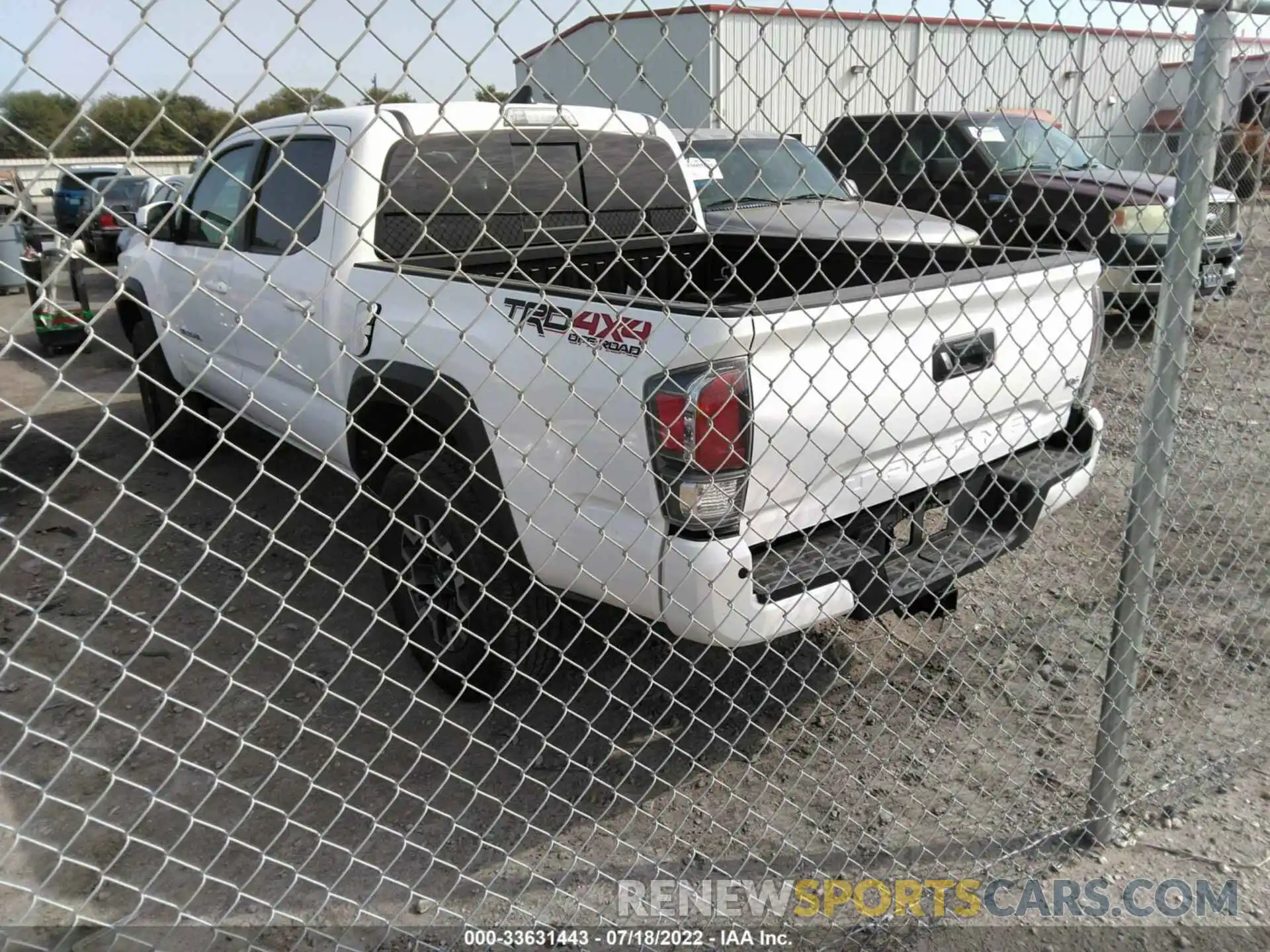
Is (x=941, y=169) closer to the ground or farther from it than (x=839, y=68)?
farther from it

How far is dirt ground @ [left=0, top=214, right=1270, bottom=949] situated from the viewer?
8.59ft

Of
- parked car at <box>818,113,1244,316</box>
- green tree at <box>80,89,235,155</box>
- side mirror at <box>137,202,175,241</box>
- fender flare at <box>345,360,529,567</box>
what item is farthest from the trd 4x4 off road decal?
parked car at <box>818,113,1244,316</box>

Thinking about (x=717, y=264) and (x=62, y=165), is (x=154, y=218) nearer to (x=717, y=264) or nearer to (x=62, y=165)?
(x=717, y=264)

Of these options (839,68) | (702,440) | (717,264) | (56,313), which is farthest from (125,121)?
(839,68)

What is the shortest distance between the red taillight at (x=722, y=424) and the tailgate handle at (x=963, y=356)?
775 mm

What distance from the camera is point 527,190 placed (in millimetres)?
4094

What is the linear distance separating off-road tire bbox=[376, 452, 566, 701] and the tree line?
61.4 inches

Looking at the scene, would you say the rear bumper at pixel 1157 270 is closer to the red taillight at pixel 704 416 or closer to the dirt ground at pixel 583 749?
the dirt ground at pixel 583 749

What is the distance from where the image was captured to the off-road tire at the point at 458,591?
316cm

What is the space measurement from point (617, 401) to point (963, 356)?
114cm

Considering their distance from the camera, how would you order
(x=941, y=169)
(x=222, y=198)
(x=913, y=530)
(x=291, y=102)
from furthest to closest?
(x=941, y=169) → (x=222, y=198) → (x=913, y=530) → (x=291, y=102)

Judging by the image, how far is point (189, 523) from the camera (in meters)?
5.26

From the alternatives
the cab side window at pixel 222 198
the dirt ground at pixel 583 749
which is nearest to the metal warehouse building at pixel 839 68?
the dirt ground at pixel 583 749

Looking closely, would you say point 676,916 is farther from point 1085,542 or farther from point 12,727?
point 1085,542
